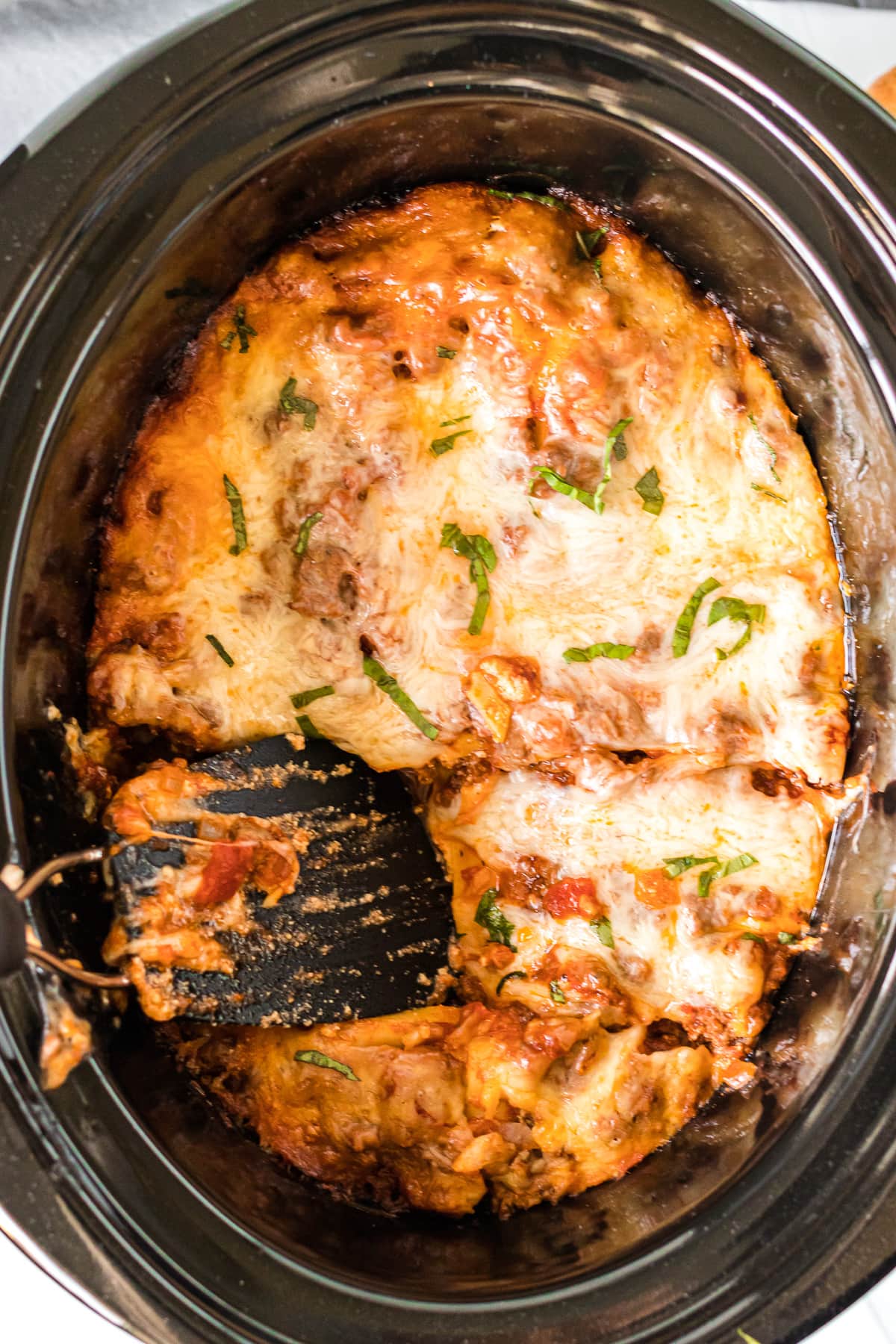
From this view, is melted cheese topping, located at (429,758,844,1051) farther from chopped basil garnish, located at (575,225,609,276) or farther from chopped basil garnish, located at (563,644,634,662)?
chopped basil garnish, located at (575,225,609,276)

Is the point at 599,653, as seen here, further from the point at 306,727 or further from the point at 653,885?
the point at 306,727


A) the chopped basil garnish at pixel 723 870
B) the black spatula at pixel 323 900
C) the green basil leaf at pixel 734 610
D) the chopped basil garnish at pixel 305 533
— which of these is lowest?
the chopped basil garnish at pixel 723 870

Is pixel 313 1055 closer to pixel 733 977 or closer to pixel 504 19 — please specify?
pixel 733 977

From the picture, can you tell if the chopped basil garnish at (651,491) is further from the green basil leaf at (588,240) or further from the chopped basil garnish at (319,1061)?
the chopped basil garnish at (319,1061)

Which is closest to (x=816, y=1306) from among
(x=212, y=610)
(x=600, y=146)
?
(x=212, y=610)

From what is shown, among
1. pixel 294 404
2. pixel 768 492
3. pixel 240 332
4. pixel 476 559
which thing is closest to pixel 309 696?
pixel 476 559

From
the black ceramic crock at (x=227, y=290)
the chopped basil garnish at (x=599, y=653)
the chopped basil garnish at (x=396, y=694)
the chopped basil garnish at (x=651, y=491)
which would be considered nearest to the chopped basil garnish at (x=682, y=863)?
the black ceramic crock at (x=227, y=290)

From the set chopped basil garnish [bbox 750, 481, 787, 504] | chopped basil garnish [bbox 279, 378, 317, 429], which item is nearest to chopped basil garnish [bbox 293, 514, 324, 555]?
chopped basil garnish [bbox 279, 378, 317, 429]
